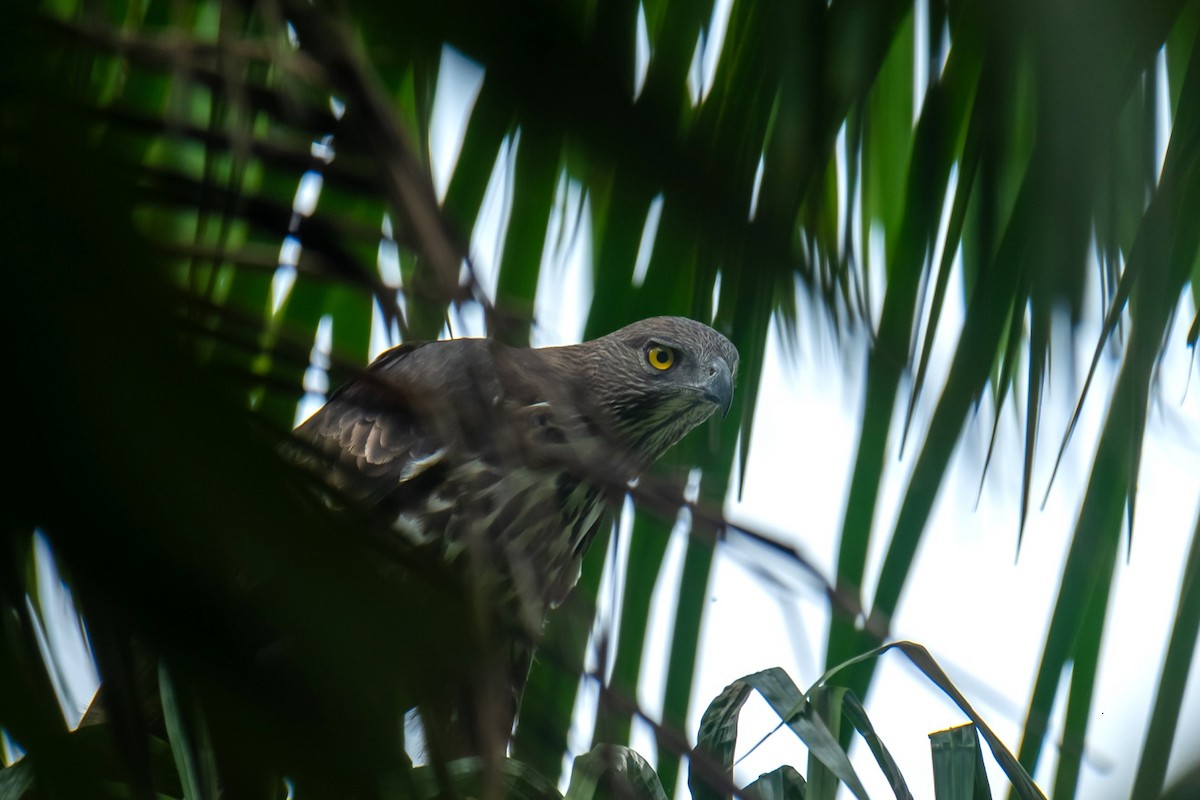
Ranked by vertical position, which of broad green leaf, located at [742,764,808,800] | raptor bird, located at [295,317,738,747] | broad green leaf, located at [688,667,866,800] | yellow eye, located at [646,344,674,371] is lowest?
broad green leaf, located at [742,764,808,800]

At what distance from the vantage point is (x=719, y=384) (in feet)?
12.5

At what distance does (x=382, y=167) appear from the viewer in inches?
22.5

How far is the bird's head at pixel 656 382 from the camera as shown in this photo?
13.0ft

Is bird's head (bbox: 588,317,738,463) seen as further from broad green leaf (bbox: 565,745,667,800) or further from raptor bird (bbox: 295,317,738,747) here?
broad green leaf (bbox: 565,745,667,800)

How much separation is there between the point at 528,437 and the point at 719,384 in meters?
2.27

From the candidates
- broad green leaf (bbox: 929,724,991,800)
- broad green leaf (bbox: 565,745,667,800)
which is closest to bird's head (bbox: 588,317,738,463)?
broad green leaf (bbox: 565,745,667,800)

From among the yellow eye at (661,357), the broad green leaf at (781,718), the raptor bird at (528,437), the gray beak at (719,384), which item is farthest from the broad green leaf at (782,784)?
the yellow eye at (661,357)

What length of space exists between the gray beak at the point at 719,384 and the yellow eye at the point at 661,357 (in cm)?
19

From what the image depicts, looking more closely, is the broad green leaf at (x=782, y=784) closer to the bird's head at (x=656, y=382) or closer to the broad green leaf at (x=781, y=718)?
the broad green leaf at (x=781, y=718)

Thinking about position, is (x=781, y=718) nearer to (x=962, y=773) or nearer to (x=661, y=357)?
(x=962, y=773)

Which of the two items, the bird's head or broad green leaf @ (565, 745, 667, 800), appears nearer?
broad green leaf @ (565, 745, 667, 800)

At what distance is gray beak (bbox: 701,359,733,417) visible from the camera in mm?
3768

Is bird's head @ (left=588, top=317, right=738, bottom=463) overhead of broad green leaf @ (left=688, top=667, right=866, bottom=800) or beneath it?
overhead

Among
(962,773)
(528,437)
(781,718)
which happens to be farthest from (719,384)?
(781,718)
